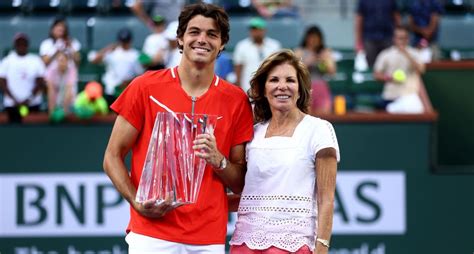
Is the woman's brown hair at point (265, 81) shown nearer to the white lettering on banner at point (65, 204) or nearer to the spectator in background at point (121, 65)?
the white lettering on banner at point (65, 204)

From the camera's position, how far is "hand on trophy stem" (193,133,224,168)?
5.12 meters

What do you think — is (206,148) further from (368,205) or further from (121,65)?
(121,65)

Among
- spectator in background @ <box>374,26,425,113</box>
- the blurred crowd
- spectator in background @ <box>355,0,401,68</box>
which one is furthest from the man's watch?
spectator in background @ <box>355,0,401,68</box>

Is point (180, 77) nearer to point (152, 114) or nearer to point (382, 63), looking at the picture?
point (152, 114)

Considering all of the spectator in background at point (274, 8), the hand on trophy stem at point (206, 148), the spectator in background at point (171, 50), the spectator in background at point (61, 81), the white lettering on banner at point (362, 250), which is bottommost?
the white lettering on banner at point (362, 250)

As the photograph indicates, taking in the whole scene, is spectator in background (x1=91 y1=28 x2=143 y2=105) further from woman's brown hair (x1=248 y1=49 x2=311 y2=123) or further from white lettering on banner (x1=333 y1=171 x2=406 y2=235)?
woman's brown hair (x1=248 y1=49 x2=311 y2=123)

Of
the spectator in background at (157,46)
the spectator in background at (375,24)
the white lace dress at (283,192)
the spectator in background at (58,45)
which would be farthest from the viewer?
the spectator in background at (375,24)

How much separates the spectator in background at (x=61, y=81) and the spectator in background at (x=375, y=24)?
358 cm

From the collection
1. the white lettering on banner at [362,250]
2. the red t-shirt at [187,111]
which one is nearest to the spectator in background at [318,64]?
the white lettering on banner at [362,250]

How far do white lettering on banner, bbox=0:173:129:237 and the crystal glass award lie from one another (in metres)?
5.07

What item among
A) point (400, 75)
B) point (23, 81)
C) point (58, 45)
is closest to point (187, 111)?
point (400, 75)

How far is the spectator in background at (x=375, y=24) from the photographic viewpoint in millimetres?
13164

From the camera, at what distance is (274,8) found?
14.7 meters

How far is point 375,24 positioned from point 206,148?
843 centimetres
